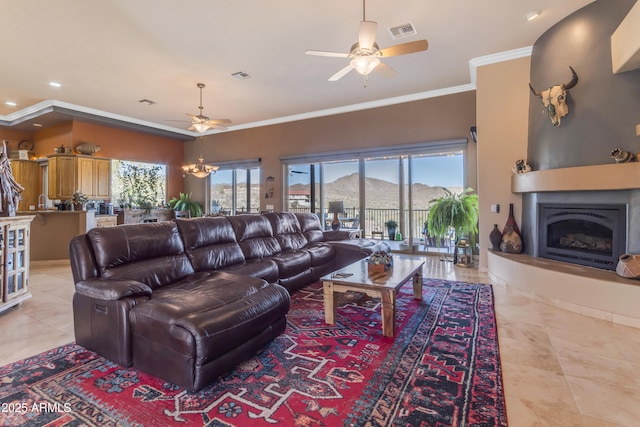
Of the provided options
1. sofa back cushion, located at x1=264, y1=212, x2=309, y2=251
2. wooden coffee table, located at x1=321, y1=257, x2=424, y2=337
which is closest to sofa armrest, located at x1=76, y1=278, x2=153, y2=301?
wooden coffee table, located at x1=321, y1=257, x2=424, y2=337

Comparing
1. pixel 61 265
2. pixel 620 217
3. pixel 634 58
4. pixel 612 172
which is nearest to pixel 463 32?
pixel 634 58

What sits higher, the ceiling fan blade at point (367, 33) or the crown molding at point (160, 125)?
the crown molding at point (160, 125)

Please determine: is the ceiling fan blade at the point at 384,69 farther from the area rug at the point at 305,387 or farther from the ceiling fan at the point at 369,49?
the area rug at the point at 305,387

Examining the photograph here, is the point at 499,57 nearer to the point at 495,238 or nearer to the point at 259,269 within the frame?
the point at 495,238

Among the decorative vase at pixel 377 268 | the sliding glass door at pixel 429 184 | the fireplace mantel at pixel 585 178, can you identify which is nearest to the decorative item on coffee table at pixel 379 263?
the decorative vase at pixel 377 268

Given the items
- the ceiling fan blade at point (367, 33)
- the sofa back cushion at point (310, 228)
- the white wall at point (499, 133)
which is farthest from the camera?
the sofa back cushion at point (310, 228)

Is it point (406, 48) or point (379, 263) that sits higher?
point (406, 48)

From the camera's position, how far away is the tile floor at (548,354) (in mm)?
1711

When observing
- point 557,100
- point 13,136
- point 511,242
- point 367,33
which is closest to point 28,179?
point 13,136

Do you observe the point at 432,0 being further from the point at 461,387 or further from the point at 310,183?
the point at 310,183

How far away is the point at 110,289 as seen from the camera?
2.15 meters

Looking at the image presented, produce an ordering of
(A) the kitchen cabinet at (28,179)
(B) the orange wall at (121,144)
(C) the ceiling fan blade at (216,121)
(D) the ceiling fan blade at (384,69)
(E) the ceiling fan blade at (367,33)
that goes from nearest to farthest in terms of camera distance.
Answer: (E) the ceiling fan blade at (367,33)
(D) the ceiling fan blade at (384,69)
(C) the ceiling fan blade at (216,121)
(B) the orange wall at (121,144)
(A) the kitchen cabinet at (28,179)

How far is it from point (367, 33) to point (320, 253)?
2785 millimetres

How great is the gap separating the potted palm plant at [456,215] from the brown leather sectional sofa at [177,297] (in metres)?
2.88
